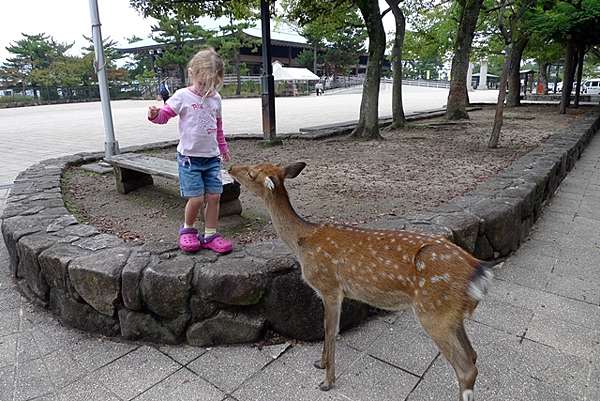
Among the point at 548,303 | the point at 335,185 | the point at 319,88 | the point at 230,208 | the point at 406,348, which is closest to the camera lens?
the point at 406,348

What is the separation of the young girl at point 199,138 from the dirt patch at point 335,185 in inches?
17.1

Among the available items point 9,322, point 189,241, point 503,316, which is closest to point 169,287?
point 189,241

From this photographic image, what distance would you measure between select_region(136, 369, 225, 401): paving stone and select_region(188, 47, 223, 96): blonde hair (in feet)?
5.50

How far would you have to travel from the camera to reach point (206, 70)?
2611mm

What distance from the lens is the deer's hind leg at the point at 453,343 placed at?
1.72m

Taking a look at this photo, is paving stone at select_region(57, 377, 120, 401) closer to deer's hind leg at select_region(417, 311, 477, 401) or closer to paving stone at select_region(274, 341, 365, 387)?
paving stone at select_region(274, 341, 365, 387)

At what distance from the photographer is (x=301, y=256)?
214 centimetres

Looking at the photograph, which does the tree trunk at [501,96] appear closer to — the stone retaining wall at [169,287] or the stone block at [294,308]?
Answer: the stone retaining wall at [169,287]

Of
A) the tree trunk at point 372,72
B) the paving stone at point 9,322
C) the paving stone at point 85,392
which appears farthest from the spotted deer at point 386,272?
the tree trunk at point 372,72

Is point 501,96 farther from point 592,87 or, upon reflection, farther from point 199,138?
point 592,87

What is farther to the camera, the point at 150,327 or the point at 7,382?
the point at 150,327

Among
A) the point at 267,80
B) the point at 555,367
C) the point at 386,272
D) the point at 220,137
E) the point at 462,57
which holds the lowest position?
the point at 555,367

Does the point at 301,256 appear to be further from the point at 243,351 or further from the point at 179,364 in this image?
the point at 179,364

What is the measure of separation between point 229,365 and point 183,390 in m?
0.28
